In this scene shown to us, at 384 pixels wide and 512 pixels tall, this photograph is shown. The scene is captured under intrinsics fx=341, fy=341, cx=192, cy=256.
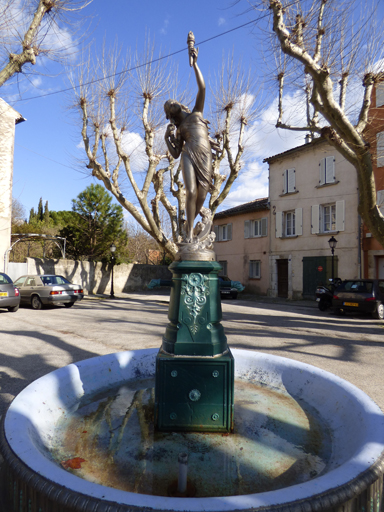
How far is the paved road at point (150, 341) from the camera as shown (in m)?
5.07

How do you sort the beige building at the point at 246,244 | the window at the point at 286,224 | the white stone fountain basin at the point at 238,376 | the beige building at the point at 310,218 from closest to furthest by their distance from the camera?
the white stone fountain basin at the point at 238,376 < the beige building at the point at 310,218 < the window at the point at 286,224 < the beige building at the point at 246,244

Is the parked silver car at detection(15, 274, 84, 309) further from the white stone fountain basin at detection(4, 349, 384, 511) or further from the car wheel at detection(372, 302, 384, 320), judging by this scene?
the car wheel at detection(372, 302, 384, 320)

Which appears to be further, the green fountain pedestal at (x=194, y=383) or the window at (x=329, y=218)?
the window at (x=329, y=218)

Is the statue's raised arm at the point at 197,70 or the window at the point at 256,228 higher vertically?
the window at the point at 256,228

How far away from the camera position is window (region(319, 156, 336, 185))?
58.6ft

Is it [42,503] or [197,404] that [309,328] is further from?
[42,503]

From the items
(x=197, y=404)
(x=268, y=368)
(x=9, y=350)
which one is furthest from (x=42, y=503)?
(x=9, y=350)

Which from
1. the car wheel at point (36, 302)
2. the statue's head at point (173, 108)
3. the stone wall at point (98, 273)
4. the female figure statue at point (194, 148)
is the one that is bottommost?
the car wheel at point (36, 302)

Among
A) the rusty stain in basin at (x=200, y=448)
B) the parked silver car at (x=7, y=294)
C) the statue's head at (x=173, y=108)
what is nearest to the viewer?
the rusty stain in basin at (x=200, y=448)

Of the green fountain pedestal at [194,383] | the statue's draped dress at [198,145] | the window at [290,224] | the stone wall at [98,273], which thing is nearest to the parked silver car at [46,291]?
the stone wall at [98,273]

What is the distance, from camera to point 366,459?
1.74 metres

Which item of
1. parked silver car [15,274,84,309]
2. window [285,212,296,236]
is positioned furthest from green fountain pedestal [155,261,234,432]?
window [285,212,296,236]

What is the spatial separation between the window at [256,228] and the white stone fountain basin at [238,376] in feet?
61.8

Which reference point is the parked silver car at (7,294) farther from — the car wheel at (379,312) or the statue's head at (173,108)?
the car wheel at (379,312)
